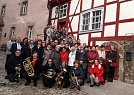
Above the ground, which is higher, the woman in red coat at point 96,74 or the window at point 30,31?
the window at point 30,31

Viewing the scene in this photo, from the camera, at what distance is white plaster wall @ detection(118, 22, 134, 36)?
9.11 m

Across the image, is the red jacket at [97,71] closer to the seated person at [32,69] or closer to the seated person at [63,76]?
the seated person at [63,76]

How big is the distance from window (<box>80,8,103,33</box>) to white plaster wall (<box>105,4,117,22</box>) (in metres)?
0.41

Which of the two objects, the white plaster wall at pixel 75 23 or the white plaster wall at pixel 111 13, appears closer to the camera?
the white plaster wall at pixel 111 13

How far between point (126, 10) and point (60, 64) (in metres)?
4.35

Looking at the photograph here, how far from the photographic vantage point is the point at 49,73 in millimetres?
7488

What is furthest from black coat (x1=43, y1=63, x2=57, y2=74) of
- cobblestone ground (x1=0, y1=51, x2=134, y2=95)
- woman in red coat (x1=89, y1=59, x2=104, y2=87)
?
woman in red coat (x1=89, y1=59, x2=104, y2=87)

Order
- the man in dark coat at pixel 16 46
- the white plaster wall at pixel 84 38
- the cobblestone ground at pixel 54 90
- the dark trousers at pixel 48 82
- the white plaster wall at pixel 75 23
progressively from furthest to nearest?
1. the white plaster wall at pixel 75 23
2. the white plaster wall at pixel 84 38
3. the man in dark coat at pixel 16 46
4. the dark trousers at pixel 48 82
5. the cobblestone ground at pixel 54 90

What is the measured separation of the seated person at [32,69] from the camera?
24.2 ft

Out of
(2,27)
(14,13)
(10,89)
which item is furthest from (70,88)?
(2,27)

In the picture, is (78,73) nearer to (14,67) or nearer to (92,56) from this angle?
(92,56)

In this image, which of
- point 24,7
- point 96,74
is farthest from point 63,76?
point 24,7

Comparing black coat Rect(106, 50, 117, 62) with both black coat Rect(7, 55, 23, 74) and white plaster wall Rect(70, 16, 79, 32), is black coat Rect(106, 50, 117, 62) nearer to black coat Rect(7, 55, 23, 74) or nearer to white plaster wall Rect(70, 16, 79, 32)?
black coat Rect(7, 55, 23, 74)

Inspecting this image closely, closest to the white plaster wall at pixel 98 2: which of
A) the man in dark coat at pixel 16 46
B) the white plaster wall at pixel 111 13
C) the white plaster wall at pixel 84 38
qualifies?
the white plaster wall at pixel 111 13
